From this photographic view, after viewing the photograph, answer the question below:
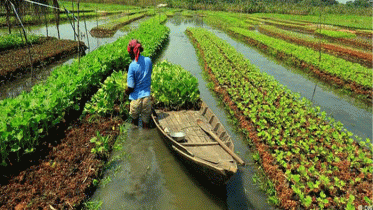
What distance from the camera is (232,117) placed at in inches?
360

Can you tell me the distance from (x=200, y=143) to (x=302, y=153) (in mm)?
2552

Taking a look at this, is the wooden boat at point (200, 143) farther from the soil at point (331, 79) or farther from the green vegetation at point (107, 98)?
the soil at point (331, 79)

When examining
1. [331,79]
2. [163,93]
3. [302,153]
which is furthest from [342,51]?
[163,93]

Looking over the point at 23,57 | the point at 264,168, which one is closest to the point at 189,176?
the point at 264,168

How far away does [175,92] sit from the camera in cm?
827

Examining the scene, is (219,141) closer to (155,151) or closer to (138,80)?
(155,151)

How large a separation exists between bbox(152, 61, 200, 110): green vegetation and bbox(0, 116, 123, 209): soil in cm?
257

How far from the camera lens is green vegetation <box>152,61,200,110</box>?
831cm

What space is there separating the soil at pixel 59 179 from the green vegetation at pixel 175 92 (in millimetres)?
2569

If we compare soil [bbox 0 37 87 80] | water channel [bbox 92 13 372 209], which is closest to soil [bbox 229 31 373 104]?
water channel [bbox 92 13 372 209]

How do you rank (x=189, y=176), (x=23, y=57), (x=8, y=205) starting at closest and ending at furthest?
(x=8, y=205) → (x=189, y=176) → (x=23, y=57)

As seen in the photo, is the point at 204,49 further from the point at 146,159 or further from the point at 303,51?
the point at 146,159

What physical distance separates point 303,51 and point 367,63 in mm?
4642

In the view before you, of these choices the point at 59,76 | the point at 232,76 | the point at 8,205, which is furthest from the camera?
the point at 232,76
